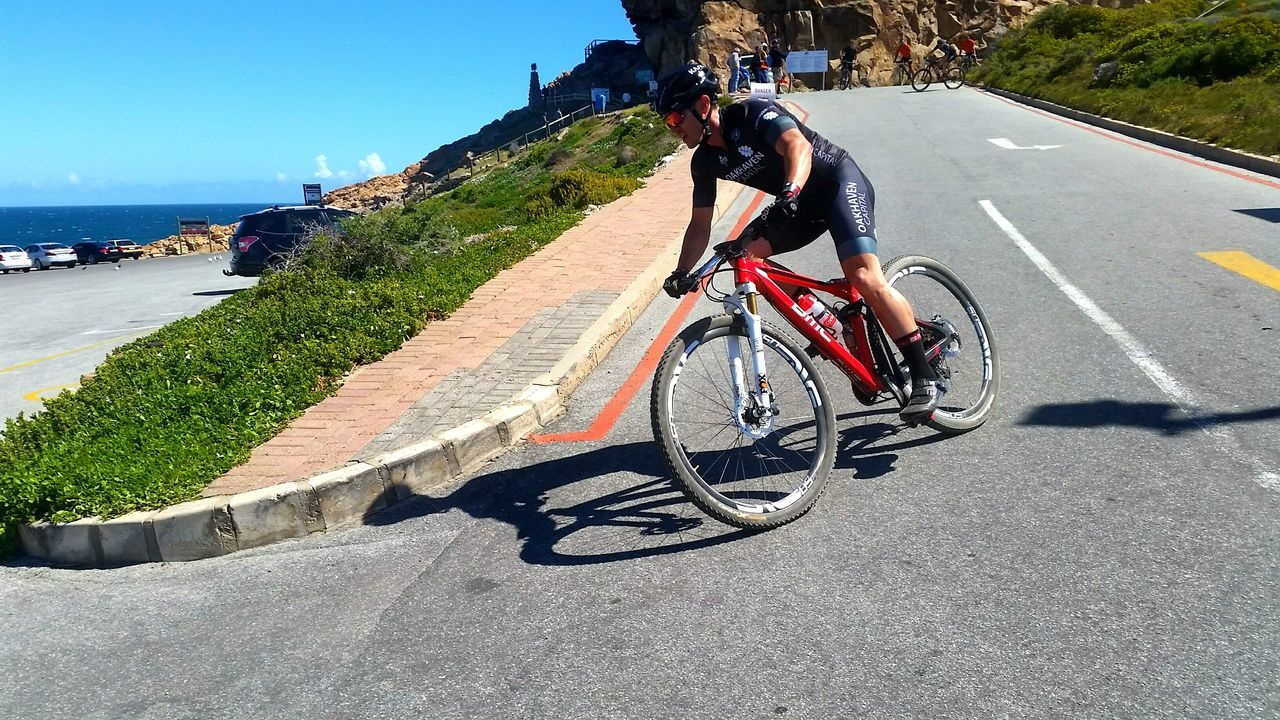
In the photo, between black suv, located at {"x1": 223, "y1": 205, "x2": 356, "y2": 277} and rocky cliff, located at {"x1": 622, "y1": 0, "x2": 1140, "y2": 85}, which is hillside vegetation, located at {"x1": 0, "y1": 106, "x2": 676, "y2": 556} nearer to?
black suv, located at {"x1": 223, "y1": 205, "x2": 356, "y2": 277}

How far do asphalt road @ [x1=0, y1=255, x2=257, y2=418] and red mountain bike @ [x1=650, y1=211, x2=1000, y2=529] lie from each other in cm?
693

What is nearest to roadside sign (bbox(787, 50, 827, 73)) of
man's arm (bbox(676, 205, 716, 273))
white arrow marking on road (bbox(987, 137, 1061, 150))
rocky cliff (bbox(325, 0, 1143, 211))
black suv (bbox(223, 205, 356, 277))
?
rocky cliff (bbox(325, 0, 1143, 211))

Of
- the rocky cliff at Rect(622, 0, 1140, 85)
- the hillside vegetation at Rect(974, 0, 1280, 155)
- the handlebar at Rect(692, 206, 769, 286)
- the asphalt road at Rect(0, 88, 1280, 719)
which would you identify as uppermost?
the rocky cliff at Rect(622, 0, 1140, 85)

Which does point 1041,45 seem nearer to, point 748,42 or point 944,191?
point 748,42

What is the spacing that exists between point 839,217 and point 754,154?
0.54 meters

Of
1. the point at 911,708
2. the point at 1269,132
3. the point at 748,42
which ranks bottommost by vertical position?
the point at 911,708

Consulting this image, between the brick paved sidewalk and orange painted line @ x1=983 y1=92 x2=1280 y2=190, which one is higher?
orange painted line @ x1=983 y1=92 x2=1280 y2=190

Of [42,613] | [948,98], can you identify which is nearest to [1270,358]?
[42,613]

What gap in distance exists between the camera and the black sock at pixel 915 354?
15.2 feet

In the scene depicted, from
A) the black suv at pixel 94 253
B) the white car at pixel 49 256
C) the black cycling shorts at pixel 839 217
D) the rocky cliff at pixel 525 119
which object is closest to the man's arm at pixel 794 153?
the black cycling shorts at pixel 839 217

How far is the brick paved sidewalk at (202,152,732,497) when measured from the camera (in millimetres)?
5625

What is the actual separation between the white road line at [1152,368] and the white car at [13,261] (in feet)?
148

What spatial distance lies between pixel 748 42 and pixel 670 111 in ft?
200

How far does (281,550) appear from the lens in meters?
4.75
